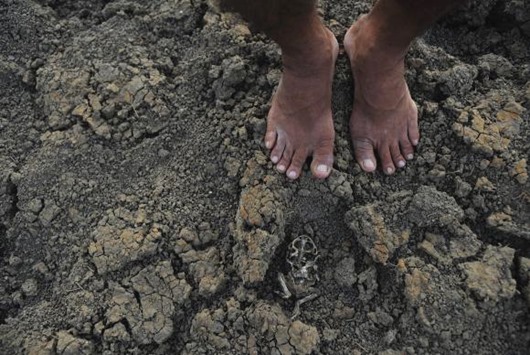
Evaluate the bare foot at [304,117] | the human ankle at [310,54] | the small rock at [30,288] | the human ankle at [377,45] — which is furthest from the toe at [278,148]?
the small rock at [30,288]

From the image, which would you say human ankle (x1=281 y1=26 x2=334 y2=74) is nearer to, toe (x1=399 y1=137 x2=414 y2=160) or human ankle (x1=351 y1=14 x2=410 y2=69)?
human ankle (x1=351 y1=14 x2=410 y2=69)

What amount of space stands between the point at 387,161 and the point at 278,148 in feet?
1.15

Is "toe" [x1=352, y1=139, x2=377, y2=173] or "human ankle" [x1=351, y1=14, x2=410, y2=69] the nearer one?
"human ankle" [x1=351, y1=14, x2=410, y2=69]

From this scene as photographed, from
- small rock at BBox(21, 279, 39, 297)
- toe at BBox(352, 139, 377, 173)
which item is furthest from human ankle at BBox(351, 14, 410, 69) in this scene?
small rock at BBox(21, 279, 39, 297)

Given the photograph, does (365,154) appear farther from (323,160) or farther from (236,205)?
(236,205)

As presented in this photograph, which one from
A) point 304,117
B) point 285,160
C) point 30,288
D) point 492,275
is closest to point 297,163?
point 285,160

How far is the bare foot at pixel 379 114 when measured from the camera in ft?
5.42

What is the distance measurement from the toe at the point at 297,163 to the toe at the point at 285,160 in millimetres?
13

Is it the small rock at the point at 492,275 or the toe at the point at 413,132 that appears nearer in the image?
the small rock at the point at 492,275

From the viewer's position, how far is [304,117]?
1.69 metres

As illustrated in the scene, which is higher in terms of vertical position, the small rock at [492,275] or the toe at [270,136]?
the toe at [270,136]

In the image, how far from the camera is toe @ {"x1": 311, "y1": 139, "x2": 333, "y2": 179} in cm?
165

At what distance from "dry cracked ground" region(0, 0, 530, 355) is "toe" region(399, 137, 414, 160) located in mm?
44

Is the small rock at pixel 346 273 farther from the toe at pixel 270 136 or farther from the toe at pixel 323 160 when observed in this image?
the toe at pixel 270 136
